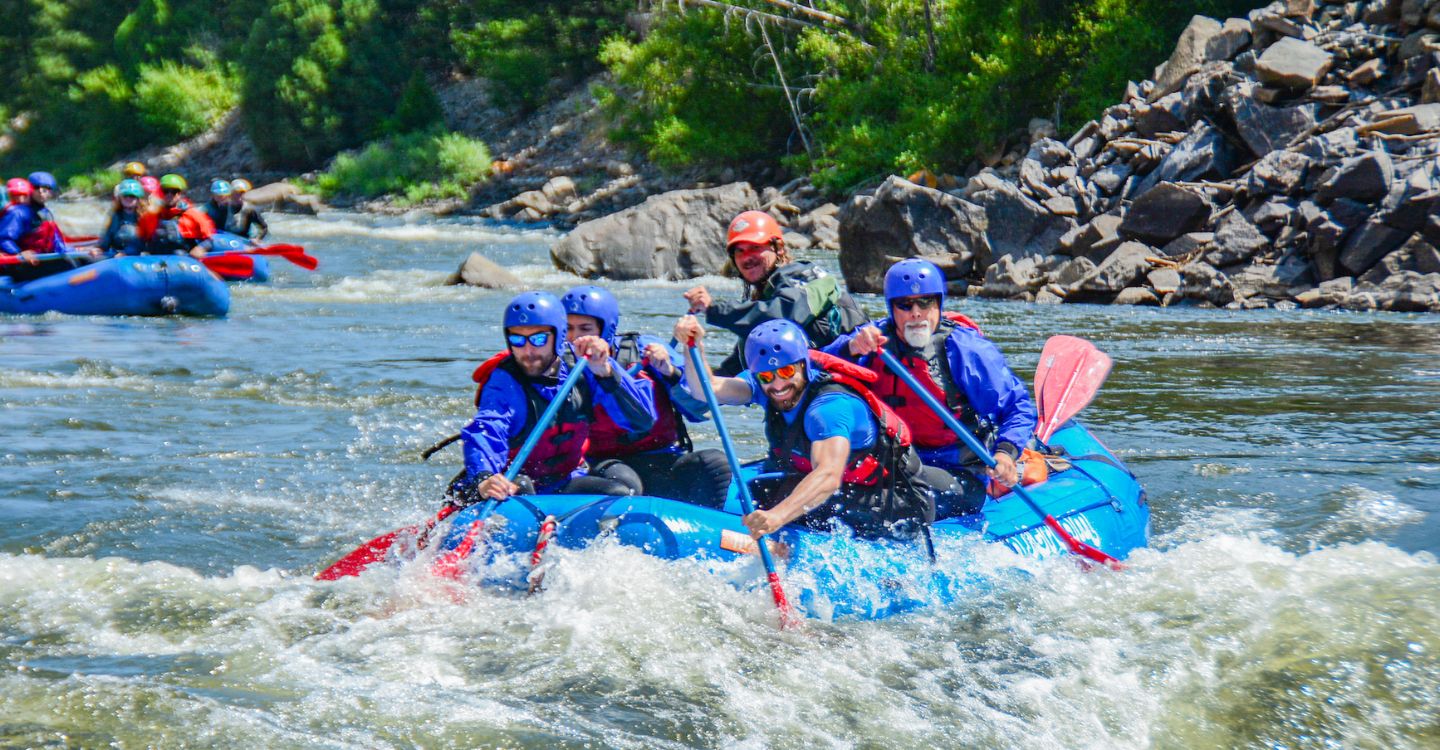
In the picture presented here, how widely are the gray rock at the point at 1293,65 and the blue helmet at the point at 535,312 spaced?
551 inches

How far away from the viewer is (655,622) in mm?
5020

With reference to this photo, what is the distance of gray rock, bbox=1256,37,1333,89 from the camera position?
55.4ft

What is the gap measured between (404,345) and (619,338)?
24.2 ft

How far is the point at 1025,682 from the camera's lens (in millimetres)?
4645

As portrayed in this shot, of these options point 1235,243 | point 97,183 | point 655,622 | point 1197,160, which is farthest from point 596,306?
point 97,183

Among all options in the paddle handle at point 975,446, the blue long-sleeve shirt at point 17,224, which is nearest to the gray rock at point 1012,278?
the blue long-sleeve shirt at point 17,224

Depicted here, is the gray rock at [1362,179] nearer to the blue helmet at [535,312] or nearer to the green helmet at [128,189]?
the blue helmet at [535,312]

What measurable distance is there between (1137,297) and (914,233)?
128 inches

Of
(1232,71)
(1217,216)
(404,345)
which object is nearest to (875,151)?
(1232,71)

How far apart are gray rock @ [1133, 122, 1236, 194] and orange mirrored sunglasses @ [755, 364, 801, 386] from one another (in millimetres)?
12777

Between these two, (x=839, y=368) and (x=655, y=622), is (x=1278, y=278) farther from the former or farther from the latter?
(x=655, y=622)

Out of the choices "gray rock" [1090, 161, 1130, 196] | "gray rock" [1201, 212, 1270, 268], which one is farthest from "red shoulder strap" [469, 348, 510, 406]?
"gray rock" [1090, 161, 1130, 196]

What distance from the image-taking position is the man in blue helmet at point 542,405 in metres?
5.50

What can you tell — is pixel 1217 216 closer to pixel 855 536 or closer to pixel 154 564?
pixel 855 536
